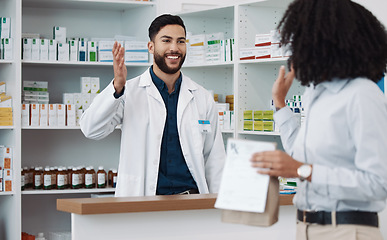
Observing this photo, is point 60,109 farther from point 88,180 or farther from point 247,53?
point 247,53

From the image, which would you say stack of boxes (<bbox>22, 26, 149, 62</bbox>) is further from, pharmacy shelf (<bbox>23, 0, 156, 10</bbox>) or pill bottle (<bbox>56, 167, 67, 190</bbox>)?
pill bottle (<bbox>56, 167, 67, 190</bbox>)

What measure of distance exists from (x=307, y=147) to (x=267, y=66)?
2.97m

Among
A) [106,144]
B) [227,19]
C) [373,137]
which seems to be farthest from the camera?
[106,144]

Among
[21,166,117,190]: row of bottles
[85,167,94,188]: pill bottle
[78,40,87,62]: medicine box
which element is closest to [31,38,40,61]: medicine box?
[78,40,87,62]: medicine box

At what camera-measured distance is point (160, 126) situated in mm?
2980

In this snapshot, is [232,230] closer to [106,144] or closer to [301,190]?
[301,190]

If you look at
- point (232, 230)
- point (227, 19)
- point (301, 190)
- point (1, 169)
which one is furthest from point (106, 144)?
point (301, 190)

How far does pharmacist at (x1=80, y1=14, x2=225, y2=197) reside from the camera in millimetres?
2922

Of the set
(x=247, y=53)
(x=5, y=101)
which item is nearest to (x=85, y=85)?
(x=5, y=101)

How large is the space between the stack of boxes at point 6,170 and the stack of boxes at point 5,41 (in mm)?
750

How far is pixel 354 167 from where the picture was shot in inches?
56.7

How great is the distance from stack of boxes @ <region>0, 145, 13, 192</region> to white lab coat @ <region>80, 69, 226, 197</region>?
1.57 m

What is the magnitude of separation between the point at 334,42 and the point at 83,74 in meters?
4.02

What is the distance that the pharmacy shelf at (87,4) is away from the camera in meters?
4.75
